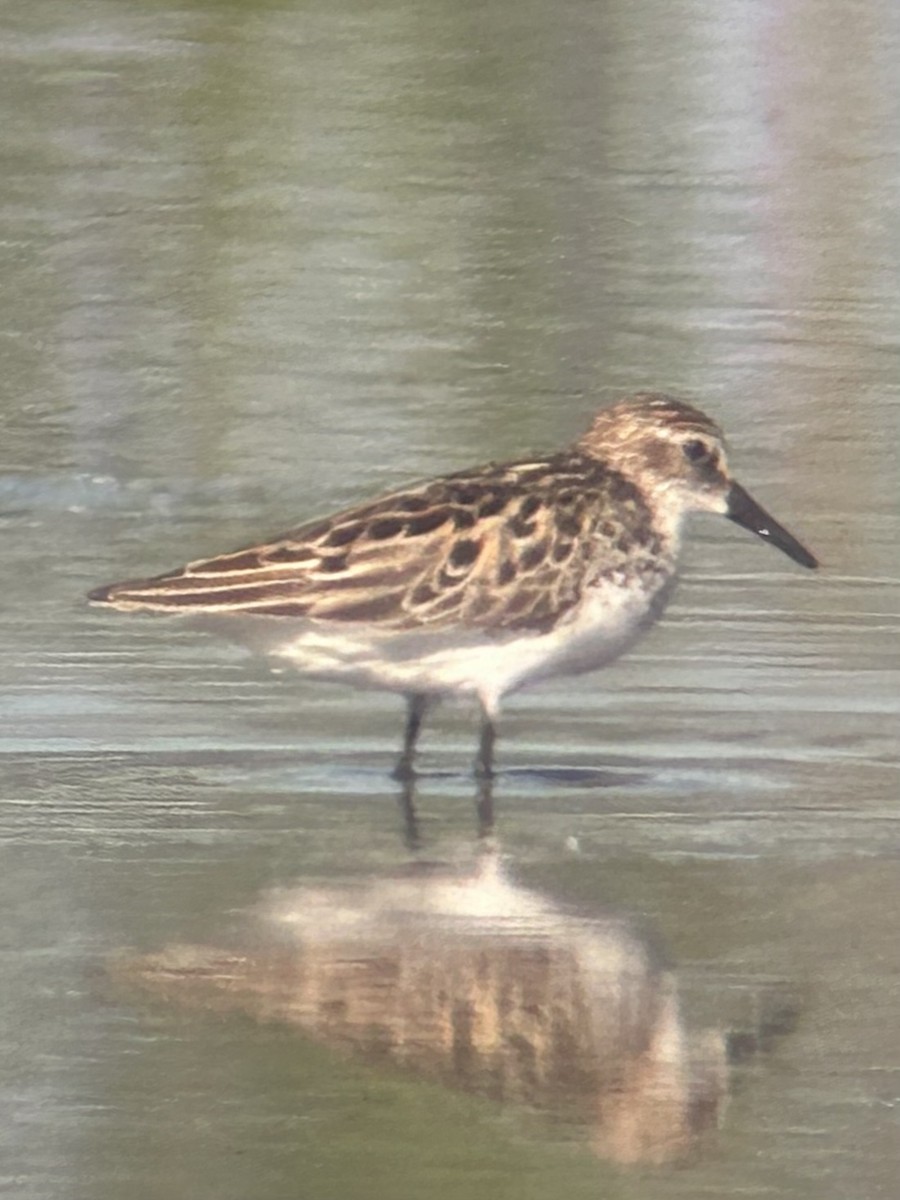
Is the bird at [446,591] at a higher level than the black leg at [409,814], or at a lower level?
Result: higher

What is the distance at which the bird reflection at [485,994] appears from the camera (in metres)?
4.78

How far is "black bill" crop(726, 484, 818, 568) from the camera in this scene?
291 inches

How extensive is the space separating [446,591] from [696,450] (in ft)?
3.07

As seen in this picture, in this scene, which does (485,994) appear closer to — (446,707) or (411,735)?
(411,735)

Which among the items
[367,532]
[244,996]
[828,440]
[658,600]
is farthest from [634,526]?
[828,440]

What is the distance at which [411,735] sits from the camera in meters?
6.73

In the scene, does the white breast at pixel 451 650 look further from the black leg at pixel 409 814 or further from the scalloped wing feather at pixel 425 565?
the black leg at pixel 409 814

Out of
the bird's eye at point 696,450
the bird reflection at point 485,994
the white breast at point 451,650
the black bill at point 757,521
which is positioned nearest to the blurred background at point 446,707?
the bird reflection at point 485,994

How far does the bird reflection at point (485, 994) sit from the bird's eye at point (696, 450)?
169 cm

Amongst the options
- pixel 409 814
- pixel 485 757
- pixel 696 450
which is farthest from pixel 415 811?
pixel 696 450

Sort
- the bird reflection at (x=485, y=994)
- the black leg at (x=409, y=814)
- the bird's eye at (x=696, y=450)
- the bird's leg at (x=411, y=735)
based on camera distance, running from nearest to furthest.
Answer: the bird reflection at (x=485, y=994)
the black leg at (x=409, y=814)
the bird's leg at (x=411, y=735)
the bird's eye at (x=696, y=450)

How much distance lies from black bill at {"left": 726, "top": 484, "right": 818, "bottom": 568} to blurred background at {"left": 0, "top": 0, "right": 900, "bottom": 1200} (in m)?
0.33

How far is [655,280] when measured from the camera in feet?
35.8

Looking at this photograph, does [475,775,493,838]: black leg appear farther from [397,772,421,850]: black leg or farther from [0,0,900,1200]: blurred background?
[397,772,421,850]: black leg
